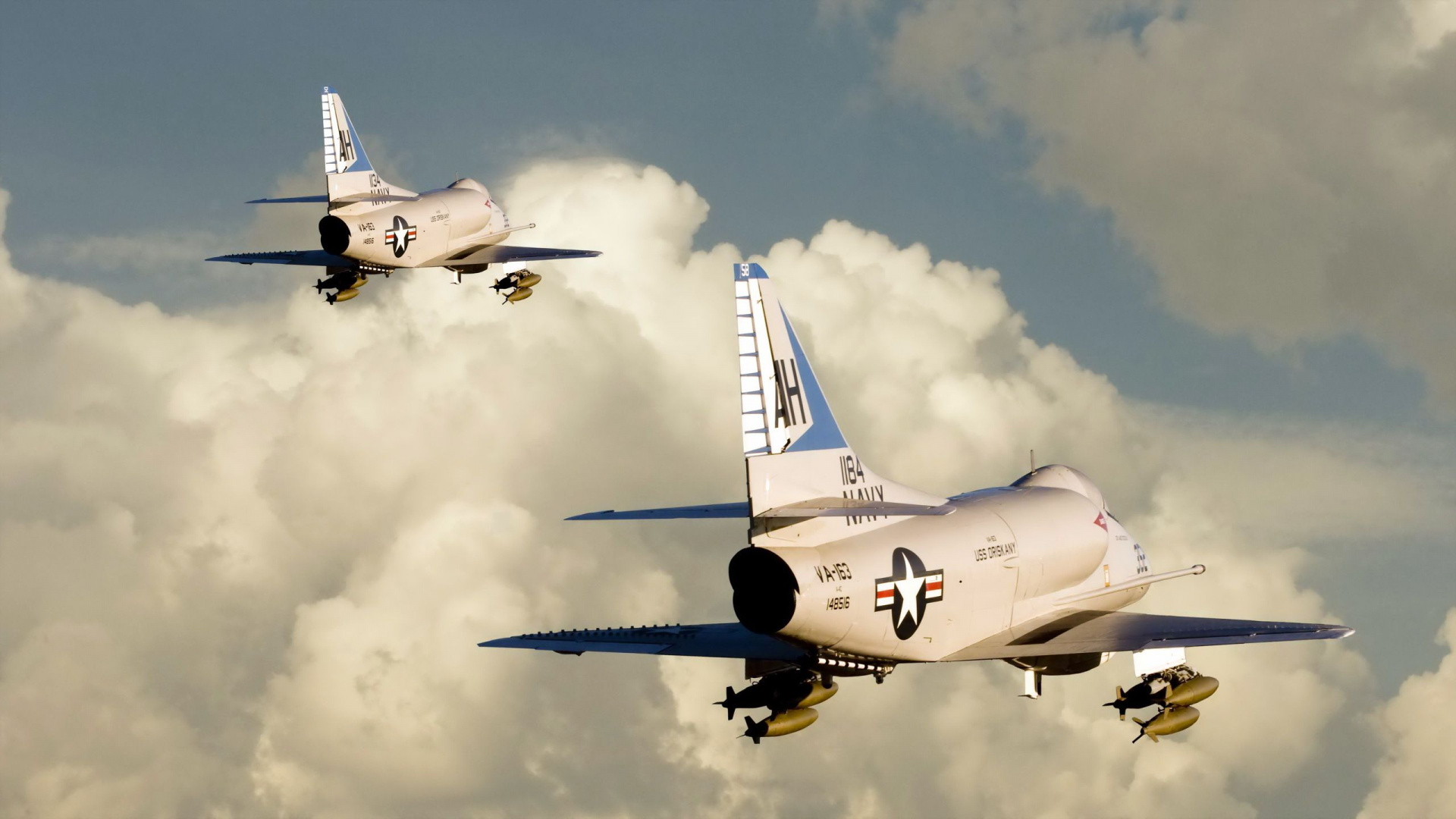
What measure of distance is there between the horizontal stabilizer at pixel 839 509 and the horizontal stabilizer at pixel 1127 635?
4.87m

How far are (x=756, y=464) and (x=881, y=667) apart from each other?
19.2 ft

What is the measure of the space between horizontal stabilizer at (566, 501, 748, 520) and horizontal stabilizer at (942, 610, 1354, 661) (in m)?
6.41

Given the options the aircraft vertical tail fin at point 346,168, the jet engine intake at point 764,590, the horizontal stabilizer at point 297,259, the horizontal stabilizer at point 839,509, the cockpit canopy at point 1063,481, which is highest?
the aircraft vertical tail fin at point 346,168

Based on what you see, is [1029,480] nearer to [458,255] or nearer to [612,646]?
[612,646]

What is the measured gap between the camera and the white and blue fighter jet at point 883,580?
34469 mm

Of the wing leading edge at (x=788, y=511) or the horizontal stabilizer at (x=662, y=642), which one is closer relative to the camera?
the wing leading edge at (x=788, y=511)

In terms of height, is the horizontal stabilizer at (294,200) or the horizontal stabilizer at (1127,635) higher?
the horizontal stabilizer at (294,200)

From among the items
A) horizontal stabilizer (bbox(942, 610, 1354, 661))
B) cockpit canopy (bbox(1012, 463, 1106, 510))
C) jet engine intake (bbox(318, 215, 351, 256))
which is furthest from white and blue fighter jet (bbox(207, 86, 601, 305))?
horizontal stabilizer (bbox(942, 610, 1354, 661))

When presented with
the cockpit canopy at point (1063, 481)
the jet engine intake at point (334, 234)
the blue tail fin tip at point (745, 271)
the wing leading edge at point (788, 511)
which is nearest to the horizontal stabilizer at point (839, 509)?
the wing leading edge at point (788, 511)

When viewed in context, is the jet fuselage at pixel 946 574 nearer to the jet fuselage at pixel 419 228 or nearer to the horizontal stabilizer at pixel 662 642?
the horizontal stabilizer at pixel 662 642

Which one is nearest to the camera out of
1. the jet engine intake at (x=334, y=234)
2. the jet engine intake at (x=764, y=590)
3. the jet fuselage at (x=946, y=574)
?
the jet engine intake at (x=764, y=590)

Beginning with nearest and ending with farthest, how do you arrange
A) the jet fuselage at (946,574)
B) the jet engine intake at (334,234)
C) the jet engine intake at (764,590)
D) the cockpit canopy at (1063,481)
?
1. the jet engine intake at (764,590)
2. the jet fuselage at (946,574)
3. the cockpit canopy at (1063,481)
4. the jet engine intake at (334,234)

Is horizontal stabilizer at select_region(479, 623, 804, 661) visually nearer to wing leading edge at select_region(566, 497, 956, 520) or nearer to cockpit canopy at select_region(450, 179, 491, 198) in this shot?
wing leading edge at select_region(566, 497, 956, 520)

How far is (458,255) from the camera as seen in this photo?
6856cm
